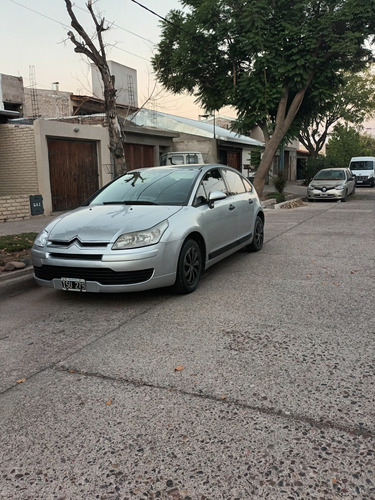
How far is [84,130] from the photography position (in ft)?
48.8

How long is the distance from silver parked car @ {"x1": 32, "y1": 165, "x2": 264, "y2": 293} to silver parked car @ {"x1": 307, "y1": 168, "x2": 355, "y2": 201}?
1415 cm

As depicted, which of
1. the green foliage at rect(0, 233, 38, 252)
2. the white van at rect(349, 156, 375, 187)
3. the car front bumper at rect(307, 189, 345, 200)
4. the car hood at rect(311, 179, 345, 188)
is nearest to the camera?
the green foliage at rect(0, 233, 38, 252)

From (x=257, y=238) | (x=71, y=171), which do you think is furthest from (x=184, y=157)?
(x=257, y=238)

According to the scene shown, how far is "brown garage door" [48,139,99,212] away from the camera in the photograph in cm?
1401

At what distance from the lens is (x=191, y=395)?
9.86 ft

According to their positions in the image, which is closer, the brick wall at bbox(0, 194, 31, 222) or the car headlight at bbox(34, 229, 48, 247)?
the car headlight at bbox(34, 229, 48, 247)

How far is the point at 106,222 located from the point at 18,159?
10.1m

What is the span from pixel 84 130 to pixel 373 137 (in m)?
92.2

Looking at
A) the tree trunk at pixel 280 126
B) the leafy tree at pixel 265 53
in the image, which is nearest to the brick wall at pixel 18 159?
the leafy tree at pixel 265 53

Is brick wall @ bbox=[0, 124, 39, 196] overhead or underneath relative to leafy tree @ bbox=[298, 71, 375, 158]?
underneath

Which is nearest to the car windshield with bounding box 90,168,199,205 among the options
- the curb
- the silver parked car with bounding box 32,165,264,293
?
the silver parked car with bounding box 32,165,264,293

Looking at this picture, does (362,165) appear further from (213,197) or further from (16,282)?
(16,282)

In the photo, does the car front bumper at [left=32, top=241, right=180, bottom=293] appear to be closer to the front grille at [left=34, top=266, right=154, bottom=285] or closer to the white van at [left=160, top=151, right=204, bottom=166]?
the front grille at [left=34, top=266, right=154, bottom=285]

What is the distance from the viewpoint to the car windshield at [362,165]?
31.1 m
